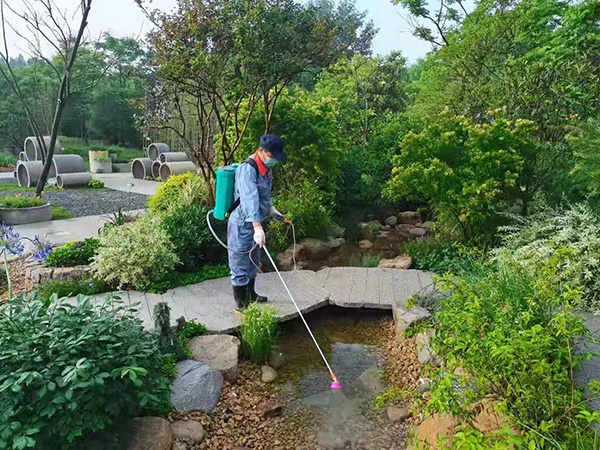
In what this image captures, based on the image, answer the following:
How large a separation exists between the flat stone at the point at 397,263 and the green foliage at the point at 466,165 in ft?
2.56

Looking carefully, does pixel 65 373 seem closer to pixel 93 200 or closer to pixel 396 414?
pixel 396 414

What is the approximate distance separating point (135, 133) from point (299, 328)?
69.5 ft

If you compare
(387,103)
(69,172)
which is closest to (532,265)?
(387,103)

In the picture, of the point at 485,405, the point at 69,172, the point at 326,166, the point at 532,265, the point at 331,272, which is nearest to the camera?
the point at 485,405

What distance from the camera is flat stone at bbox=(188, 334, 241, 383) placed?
10.2ft

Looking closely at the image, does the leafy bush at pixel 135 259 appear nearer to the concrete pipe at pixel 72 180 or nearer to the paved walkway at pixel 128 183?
the paved walkway at pixel 128 183

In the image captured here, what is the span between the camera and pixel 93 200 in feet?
32.8

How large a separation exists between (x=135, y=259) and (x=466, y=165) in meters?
3.78

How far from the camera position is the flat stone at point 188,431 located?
2500mm

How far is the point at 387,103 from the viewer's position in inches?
508

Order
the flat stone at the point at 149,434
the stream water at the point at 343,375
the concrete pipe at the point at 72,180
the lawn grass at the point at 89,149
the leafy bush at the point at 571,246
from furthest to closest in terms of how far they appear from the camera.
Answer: the lawn grass at the point at 89,149 → the concrete pipe at the point at 72,180 → the leafy bush at the point at 571,246 → the stream water at the point at 343,375 → the flat stone at the point at 149,434

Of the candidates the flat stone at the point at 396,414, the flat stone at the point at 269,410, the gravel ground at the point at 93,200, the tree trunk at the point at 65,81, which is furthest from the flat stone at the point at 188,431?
the tree trunk at the point at 65,81

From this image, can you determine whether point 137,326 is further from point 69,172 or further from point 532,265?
point 69,172

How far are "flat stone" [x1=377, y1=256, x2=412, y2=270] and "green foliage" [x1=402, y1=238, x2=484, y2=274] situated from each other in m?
0.09
